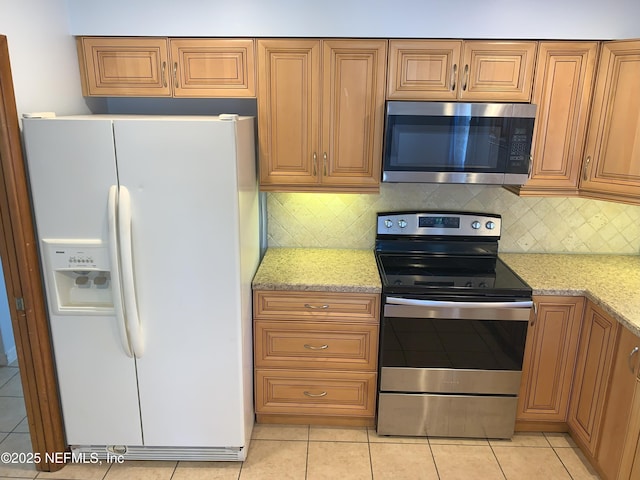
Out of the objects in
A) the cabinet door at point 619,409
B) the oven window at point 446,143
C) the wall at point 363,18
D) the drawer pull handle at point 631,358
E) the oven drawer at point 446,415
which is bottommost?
the oven drawer at point 446,415

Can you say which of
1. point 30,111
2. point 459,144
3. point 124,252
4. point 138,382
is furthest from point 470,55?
point 138,382

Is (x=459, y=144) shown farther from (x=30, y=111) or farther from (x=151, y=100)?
(x=30, y=111)

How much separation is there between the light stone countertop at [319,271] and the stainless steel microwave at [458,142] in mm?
528

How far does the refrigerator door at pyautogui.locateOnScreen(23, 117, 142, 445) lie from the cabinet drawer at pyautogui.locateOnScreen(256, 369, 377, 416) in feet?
2.19

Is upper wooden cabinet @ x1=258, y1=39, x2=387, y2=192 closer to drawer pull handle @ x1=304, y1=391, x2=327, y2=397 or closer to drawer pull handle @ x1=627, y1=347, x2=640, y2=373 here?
drawer pull handle @ x1=304, y1=391, x2=327, y2=397

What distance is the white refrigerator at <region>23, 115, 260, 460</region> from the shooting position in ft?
6.10

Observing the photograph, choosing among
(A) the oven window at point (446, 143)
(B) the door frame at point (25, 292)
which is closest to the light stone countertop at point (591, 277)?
(A) the oven window at point (446, 143)

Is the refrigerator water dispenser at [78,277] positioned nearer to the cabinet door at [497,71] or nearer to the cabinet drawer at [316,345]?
the cabinet drawer at [316,345]

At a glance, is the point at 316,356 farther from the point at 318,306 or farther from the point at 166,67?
the point at 166,67

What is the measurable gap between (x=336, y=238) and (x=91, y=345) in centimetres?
146

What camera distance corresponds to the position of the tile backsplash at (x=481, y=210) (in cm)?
276

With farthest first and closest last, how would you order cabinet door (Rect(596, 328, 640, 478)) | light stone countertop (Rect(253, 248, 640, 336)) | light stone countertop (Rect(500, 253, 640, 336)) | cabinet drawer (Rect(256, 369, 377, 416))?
1. cabinet drawer (Rect(256, 369, 377, 416))
2. light stone countertop (Rect(253, 248, 640, 336))
3. light stone countertop (Rect(500, 253, 640, 336))
4. cabinet door (Rect(596, 328, 640, 478))

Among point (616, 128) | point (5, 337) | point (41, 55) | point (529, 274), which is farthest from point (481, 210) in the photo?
point (5, 337)

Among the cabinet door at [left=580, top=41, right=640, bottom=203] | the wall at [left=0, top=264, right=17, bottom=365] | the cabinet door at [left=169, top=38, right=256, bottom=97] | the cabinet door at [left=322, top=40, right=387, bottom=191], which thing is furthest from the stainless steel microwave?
the wall at [left=0, top=264, right=17, bottom=365]
